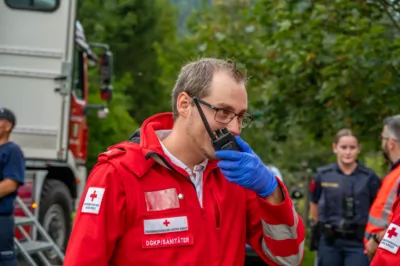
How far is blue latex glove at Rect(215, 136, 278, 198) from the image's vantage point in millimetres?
3076

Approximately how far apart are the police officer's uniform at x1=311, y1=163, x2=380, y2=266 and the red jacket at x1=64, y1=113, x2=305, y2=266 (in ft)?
16.6

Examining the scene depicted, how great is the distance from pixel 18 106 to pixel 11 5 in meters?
1.25

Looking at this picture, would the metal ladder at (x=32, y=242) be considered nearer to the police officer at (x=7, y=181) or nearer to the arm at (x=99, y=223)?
the police officer at (x=7, y=181)

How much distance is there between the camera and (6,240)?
25.5ft

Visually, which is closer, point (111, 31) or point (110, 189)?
point (110, 189)

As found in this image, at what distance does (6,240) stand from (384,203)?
3.15m

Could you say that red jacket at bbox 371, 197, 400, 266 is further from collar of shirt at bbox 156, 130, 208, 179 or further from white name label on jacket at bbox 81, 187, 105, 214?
white name label on jacket at bbox 81, 187, 105, 214

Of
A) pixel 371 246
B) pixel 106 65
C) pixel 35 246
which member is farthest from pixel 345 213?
pixel 106 65

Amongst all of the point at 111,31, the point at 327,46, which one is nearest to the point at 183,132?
the point at 327,46

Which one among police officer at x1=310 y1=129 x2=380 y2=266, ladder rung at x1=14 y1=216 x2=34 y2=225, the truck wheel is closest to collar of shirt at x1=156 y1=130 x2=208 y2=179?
police officer at x1=310 y1=129 x2=380 y2=266

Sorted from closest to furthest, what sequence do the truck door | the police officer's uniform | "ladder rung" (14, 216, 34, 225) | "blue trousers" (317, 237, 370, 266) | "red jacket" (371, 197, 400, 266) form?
1. "red jacket" (371, 197, 400, 266)
2. "blue trousers" (317, 237, 370, 266)
3. the police officer's uniform
4. "ladder rung" (14, 216, 34, 225)
5. the truck door

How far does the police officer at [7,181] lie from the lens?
7617 mm

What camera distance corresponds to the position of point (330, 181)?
27.6ft

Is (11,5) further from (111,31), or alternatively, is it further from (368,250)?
(111,31)
